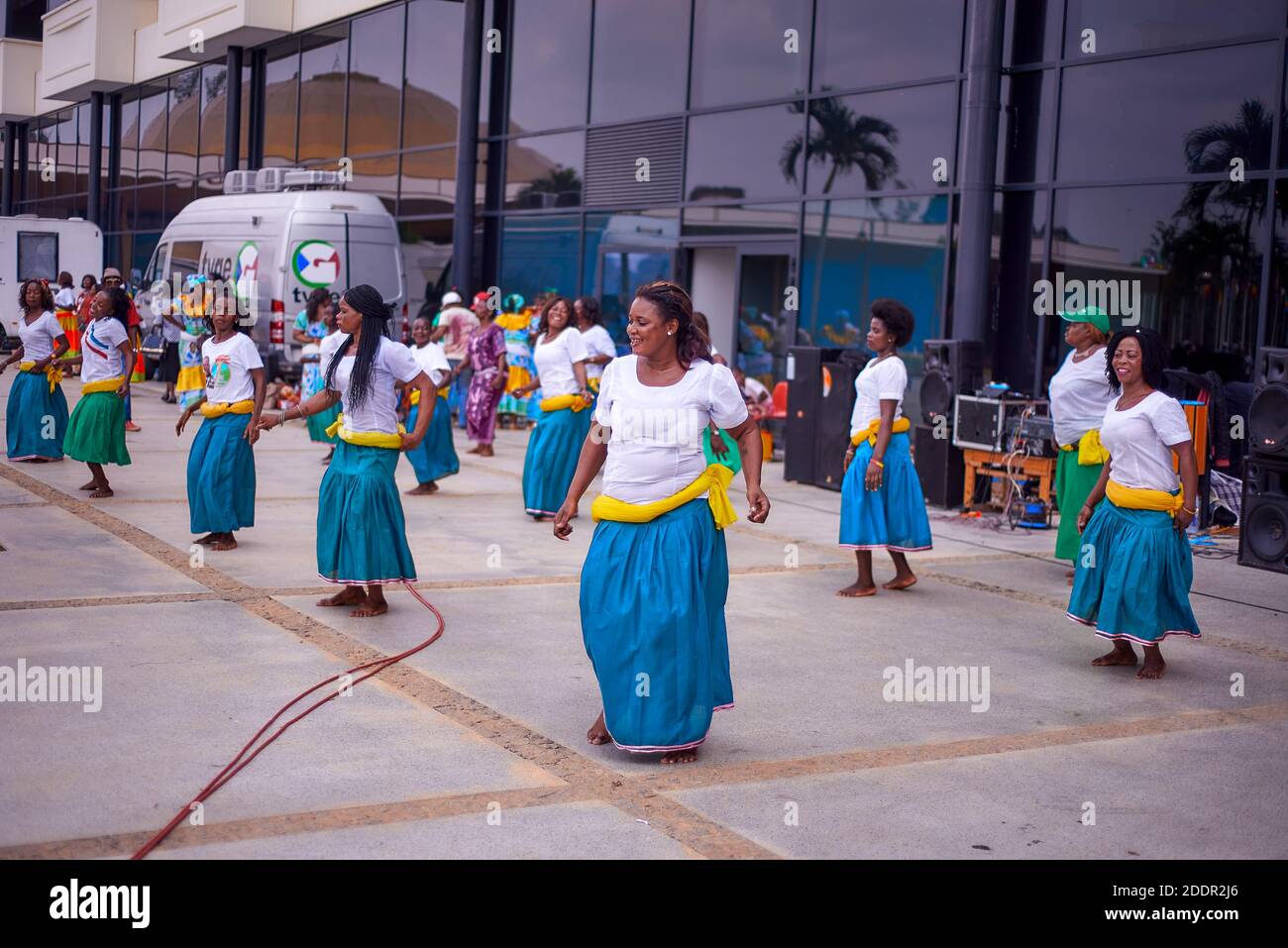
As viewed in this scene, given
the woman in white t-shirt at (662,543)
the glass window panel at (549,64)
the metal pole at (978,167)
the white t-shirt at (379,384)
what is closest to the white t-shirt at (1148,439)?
the woman in white t-shirt at (662,543)

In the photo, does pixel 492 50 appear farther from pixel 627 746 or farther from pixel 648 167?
pixel 627 746

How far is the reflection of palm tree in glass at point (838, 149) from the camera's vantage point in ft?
46.7

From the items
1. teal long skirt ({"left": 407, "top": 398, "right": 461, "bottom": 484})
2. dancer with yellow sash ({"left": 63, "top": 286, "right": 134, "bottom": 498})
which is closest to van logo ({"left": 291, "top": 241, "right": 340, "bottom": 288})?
teal long skirt ({"left": 407, "top": 398, "right": 461, "bottom": 484})

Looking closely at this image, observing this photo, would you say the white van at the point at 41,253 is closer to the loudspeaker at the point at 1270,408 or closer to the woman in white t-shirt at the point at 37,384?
the woman in white t-shirt at the point at 37,384

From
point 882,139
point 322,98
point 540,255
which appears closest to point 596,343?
point 882,139

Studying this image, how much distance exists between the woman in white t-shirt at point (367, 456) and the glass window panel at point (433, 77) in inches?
579

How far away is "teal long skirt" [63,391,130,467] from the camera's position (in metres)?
11.2

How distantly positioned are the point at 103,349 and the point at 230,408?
2.63 meters

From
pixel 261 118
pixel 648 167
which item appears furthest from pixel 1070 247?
pixel 261 118

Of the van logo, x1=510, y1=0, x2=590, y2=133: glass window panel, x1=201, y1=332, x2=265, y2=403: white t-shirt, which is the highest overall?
x1=510, y1=0, x2=590, y2=133: glass window panel

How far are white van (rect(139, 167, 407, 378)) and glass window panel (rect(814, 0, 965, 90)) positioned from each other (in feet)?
21.9

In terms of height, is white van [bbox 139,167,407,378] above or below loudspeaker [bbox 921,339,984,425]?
above

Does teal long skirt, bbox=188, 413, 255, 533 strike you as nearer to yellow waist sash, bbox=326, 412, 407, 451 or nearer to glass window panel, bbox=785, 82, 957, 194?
yellow waist sash, bbox=326, 412, 407, 451

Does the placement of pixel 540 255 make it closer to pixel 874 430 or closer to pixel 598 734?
pixel 874 430
